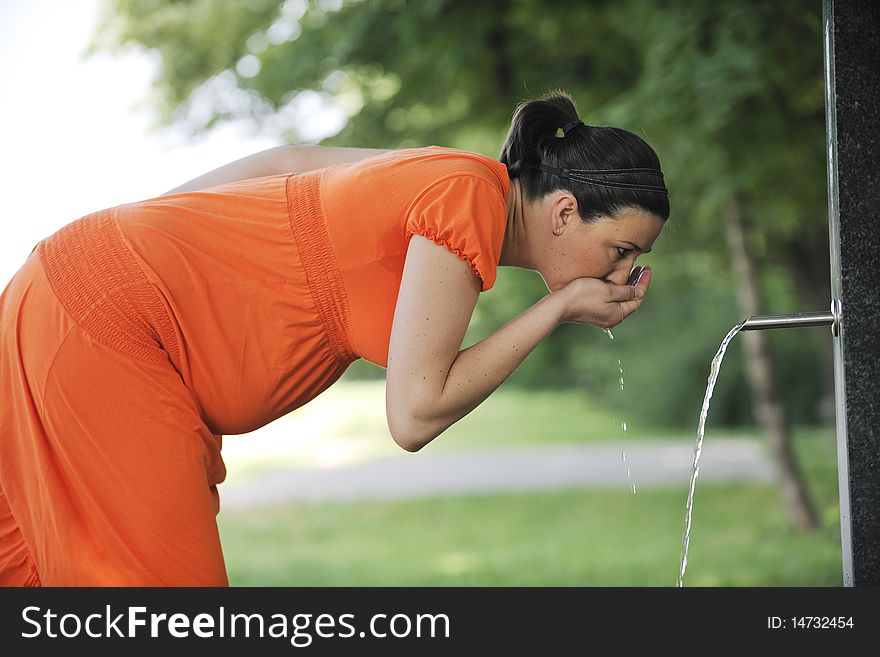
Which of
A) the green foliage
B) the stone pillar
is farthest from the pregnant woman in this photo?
the green foliage

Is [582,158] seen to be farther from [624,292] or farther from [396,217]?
[396,217]

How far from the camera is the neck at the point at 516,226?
2039 millimetres

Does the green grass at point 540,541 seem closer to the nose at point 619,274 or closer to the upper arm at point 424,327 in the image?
the nose at point 619,274

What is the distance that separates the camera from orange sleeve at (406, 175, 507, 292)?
1.76m

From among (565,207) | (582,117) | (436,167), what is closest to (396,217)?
(436,167)

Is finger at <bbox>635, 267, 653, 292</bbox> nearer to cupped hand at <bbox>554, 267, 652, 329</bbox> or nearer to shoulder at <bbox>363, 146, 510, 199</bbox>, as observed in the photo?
cupped hand at <bbox>554, 267, 652, 329</bbox>

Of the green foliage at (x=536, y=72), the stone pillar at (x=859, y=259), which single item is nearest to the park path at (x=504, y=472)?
the green foliage at (x=536, y=72)

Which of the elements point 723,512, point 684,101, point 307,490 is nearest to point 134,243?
point 684,101

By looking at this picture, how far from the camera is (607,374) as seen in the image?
16.0 metres

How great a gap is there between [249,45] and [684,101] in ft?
9.88

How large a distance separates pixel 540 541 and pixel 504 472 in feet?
10.6

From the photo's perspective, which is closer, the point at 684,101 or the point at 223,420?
the point at 223,420

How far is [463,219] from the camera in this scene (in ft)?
5.78

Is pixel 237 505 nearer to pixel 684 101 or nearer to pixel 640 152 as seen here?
pixel 684 101
